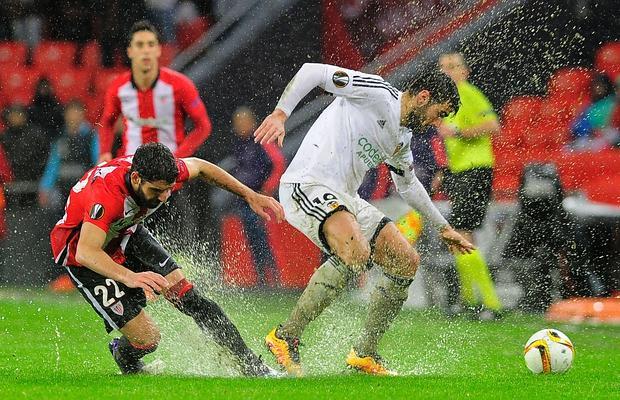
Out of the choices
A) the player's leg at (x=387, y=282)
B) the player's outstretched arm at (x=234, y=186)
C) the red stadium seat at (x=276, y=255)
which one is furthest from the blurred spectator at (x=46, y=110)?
the player's leg at (x=387, y=282)

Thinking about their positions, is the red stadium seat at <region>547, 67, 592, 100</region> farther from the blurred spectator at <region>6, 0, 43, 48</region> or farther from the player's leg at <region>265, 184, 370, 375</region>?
the blurred spectator at <region>6, 0, 43, 48</region>

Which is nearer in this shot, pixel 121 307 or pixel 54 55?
pixel 121 307

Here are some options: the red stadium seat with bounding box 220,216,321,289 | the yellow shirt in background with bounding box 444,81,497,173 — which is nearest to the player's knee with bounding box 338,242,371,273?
the yellow shirt in background with bounding box 444,81,497,173

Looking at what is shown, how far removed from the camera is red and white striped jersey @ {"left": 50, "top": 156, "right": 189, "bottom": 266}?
753cm

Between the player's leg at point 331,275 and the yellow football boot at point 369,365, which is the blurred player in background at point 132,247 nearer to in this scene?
the player's leg at point 331,275

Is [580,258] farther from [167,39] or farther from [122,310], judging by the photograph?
[122,310]

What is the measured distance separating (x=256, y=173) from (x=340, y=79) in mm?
5507

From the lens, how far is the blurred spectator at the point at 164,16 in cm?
1405

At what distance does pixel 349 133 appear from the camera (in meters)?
8.50

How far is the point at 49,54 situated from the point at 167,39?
1.33m

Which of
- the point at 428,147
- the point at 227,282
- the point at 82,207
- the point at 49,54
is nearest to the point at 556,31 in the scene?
the point at 428,147

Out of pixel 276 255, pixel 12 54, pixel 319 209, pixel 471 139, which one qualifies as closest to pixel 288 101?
pixel 319 209

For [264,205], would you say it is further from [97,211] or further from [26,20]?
[26,20]

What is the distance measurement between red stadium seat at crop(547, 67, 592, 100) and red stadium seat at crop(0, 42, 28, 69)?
5551 mm
